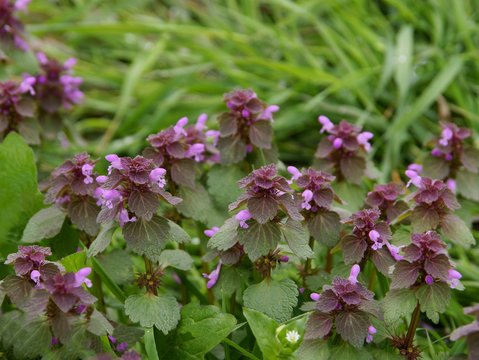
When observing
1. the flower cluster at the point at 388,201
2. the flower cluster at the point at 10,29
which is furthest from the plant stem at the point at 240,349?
the flower cluster at the point at 10,29

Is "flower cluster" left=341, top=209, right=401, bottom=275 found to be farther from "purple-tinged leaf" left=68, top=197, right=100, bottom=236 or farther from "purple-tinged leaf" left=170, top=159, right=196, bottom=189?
"purple-tinged leaf" left=68, top=197, right=100, bottom=236

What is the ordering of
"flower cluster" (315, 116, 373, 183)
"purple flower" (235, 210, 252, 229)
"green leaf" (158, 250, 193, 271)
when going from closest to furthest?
"purple flower" (235, 210, 252, 229), "green leaf" (158, 250, 193, 271), "flower cluster" (315, 116, 373, 183)

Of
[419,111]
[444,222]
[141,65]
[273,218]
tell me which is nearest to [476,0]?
[419,111]

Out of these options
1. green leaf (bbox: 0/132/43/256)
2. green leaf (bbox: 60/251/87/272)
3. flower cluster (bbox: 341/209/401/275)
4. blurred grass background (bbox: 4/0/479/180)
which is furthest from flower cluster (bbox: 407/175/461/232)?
blurred grass background (bbox: 4/0/479/180)

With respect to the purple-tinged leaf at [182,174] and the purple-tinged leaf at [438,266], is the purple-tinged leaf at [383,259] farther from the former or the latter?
the purple-tinged leaf at [182,174]

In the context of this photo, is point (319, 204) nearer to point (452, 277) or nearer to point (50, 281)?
point (452, 277)

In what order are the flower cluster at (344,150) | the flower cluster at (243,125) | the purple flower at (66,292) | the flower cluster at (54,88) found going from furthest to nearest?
the flower cluster at (54,88) → the flower cluster at (344,150) → the flower cluster at (243,125) → the purple flower at (66,292)

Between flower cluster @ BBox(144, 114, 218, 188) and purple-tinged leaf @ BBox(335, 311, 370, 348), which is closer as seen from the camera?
purple-tinged leaf @ BBox(335, 311, 370, 348)
